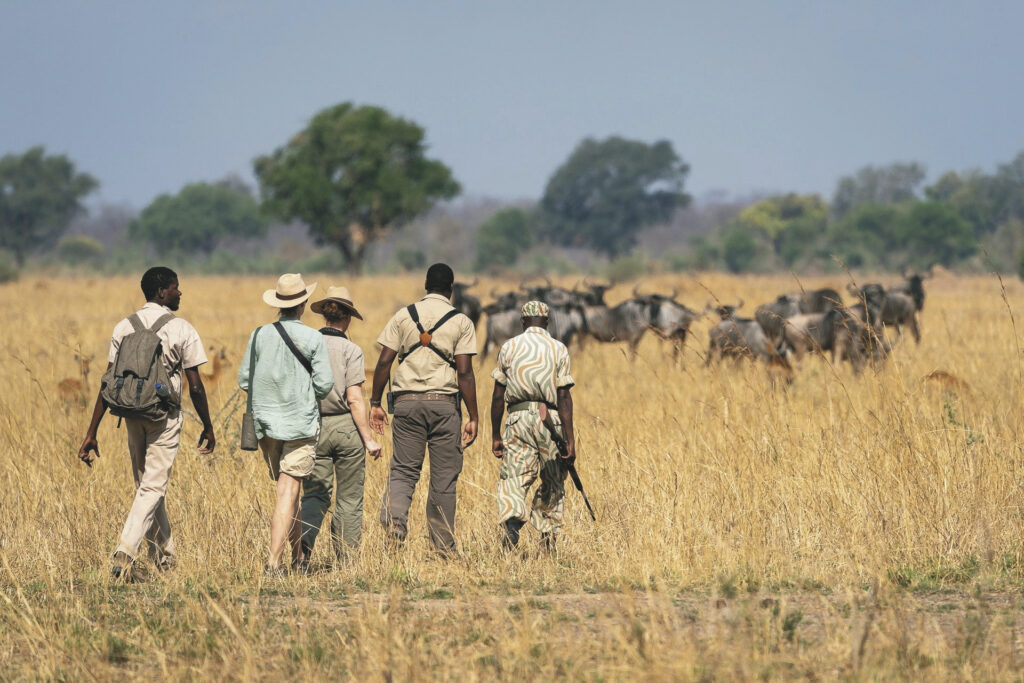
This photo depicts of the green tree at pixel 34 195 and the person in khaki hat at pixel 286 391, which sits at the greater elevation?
the green tree at pixel 34 195

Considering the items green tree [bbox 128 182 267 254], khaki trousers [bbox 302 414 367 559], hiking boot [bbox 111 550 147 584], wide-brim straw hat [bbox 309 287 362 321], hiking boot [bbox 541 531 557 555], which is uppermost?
green tree [bbox 128 182 267 254]

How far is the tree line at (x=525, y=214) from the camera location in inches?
1996

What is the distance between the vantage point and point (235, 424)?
9.84 metres

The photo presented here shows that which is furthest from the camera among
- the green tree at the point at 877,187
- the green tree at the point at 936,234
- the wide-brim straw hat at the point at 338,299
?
the green tree at the point at 877,187

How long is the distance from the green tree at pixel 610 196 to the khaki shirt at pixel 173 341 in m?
87.1

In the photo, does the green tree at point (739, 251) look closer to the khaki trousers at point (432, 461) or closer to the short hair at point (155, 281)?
the khaki trousers at point (432, 461)

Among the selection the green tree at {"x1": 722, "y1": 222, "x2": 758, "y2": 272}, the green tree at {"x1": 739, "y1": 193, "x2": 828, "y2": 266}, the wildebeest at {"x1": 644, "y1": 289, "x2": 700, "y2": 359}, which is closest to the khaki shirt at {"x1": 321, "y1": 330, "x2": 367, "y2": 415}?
the wildebeest at {"x1": 644, "y1": 289, "x2": 700, "y2": 359}

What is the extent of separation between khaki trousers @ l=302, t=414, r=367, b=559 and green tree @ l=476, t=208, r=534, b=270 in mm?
77801

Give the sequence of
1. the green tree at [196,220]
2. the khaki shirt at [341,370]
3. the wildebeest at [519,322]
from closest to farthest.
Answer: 1. the khaki shirt at [341,370]
2. the wildebeest at [519,322]
3. the green tree at [196,220]

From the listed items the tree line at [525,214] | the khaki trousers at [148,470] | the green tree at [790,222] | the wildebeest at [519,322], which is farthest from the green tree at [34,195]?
the khaki trousers at [148,470]

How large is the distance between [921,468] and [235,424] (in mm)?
5527

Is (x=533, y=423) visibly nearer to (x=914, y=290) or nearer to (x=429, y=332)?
(x=429, y=332)

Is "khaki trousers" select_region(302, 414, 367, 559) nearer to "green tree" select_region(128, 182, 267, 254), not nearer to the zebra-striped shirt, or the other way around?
the zebra-striped shirt

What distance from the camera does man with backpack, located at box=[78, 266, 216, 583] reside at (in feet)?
19.9
